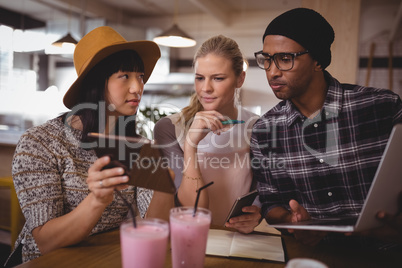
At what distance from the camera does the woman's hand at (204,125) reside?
5.21 ft

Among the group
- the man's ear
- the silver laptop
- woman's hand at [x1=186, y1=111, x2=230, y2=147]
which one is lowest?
the silver laptop

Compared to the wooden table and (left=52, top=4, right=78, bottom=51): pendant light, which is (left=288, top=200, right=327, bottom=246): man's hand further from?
(left=52, top=4, right=78, bottom=51): pendant light

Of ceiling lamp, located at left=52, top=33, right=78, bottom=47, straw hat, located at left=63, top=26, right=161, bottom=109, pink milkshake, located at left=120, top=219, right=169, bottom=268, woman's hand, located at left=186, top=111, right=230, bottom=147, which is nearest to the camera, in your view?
pink milkshake, located at left=120, top=219, right=169, bottom=268

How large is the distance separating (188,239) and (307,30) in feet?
3.90

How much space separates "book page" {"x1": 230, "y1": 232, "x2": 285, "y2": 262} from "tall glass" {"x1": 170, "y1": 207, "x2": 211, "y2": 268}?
0.74 feet

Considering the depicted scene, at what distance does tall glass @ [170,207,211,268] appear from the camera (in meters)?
0.89

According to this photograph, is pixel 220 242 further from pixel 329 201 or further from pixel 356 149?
pixel 356 149

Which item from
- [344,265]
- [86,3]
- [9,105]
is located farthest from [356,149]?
[9,105]

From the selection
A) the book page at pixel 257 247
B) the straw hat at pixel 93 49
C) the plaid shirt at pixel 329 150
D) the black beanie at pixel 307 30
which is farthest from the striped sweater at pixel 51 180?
the black beanie at pixel 307 30

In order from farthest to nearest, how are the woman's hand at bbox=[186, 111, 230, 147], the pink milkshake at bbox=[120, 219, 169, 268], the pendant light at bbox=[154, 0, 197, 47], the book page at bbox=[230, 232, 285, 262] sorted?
the pendant light at bbox=[154, 0, 197, 47]
the woman's hand at bbox=[186, 111, 230, 147]
the book page at bbox=[230, 232, 285, 262]
the pink milkshake at bbox=[120, 219, 169, 268]

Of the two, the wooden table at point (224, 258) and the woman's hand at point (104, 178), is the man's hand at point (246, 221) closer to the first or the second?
the wooden table at point (224, 258)

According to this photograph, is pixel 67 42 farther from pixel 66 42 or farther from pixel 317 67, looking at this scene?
pixel 317 67

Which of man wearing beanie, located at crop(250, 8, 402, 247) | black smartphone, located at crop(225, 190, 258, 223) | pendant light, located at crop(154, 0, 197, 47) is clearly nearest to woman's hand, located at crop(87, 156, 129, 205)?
black smartphone, located at crop(225, 190, 258, 223)

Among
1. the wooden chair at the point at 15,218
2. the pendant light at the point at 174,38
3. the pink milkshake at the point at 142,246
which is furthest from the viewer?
the pendant light at the point at 174,38
